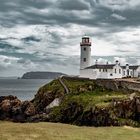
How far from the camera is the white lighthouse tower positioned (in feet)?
399

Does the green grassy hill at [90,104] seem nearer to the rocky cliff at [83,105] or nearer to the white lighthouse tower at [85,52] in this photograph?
the rocky cliff at [83,105]

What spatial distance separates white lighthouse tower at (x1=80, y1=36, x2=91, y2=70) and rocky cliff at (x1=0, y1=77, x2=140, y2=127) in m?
11.2

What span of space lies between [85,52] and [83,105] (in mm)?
44411

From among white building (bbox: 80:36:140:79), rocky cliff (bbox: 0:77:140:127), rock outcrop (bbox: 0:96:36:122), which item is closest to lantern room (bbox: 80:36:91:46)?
white building (bbox: 80:36:140:79)

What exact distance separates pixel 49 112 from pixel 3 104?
16.3 metres

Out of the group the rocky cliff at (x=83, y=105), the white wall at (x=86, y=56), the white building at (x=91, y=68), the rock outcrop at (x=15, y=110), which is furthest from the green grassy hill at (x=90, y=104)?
the white wall at (x=86, y=56)

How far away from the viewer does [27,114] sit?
89.8 metres

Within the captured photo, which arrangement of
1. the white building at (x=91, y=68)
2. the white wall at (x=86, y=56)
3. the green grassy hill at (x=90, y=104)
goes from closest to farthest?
the green grassy hill at (x=90, y=104) < the white building at (x=91, y=68) < the white wall at (x=86, y=56)

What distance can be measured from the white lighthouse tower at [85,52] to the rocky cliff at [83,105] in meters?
11.2

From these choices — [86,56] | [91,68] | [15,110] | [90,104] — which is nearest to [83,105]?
[90,104]

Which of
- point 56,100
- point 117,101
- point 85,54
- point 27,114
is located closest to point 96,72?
point 85,54

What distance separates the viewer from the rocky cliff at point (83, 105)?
71.4m

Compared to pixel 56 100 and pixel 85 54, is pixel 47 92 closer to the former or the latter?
pixel 56 100

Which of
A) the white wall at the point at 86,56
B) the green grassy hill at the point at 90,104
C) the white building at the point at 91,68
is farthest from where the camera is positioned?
the white wall at the point at 86,56
